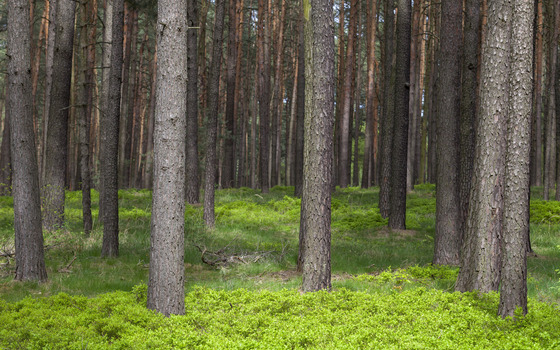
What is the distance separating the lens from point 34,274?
7176 millimetres

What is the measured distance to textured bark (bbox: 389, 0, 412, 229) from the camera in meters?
11.8

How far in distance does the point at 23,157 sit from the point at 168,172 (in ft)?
10.4

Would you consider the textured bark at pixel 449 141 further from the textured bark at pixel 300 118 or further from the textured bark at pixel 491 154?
the textured bark at pixel 300 118

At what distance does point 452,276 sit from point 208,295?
4306 mm

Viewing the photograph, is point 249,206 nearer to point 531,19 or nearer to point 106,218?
point 106,218

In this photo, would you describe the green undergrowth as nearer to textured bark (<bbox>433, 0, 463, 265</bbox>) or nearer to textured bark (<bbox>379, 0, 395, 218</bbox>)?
textured bark (<bbox>433, 0, 463, 265</bbox>)

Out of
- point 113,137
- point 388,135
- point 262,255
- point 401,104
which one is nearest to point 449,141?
point 401,104

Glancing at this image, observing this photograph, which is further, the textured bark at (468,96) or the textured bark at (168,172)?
the textured bark at (468,96)

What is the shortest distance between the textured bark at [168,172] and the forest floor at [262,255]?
37.8 inches

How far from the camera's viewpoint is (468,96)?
8.38 m

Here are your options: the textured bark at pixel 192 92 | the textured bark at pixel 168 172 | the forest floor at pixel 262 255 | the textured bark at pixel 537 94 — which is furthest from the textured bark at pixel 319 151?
the textured bark at pixel 537 94

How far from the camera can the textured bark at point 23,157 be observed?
281 inches

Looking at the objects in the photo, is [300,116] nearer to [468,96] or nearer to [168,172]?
[468,96]

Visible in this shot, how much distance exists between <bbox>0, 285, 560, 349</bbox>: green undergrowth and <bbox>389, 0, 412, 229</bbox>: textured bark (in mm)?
5885
